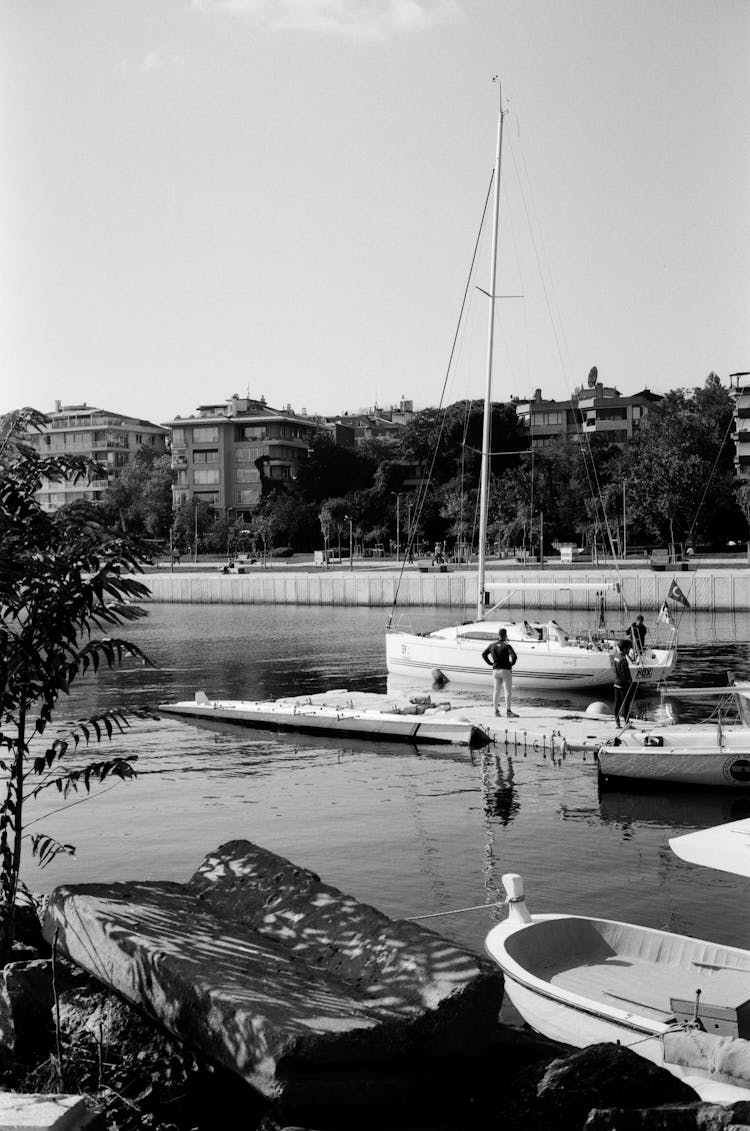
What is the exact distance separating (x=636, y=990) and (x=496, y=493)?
109 metres

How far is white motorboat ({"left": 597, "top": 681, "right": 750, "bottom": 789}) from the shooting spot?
2158 centimetres

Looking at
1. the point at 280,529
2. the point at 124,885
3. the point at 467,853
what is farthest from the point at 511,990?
the point at 280,529

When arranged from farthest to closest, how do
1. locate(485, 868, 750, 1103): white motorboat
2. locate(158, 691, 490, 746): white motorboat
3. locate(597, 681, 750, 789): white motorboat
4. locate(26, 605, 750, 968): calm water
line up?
locate(158, 691, 490, 746): white motorboat, locate(597, 681, 750, 789): white motorboat, locate(26, 605, 750, 968): calm water, locate(485, 868, 750, 1103): white motorboat

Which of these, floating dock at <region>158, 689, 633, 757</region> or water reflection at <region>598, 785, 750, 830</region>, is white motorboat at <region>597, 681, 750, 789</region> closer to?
water reflection at <region>598, 785, 750, 830</region>

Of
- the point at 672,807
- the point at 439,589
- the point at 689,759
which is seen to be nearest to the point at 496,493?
the point at 439,589

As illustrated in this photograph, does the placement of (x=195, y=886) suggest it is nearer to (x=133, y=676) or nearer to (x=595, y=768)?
(x=595, y=768)

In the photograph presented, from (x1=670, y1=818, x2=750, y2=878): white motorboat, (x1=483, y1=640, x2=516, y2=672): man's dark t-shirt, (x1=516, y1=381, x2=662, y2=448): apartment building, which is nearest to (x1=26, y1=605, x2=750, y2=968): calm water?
(x1=670, y1=818, x2=750, y2=878): white motorboat

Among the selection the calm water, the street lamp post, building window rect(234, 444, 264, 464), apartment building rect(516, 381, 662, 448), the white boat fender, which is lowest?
the calm water

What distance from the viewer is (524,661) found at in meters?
39.1

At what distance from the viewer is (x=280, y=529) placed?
5379 inches

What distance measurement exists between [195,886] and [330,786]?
14981mm

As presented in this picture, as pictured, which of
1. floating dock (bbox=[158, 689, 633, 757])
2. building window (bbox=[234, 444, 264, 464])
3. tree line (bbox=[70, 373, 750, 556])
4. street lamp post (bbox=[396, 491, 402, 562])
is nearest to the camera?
floating dock (bbox=[158, 689, 633, 757])

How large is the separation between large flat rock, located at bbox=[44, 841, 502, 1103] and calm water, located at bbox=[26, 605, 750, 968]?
18.1ft

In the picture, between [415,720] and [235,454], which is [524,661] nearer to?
[415,720]
